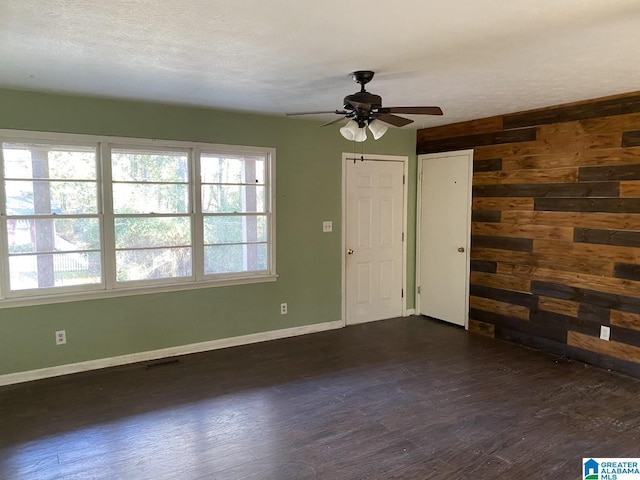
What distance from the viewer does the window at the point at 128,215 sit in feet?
11.8

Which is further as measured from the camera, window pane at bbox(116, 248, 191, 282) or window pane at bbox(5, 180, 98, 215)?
window pane at bbox(116, 248, 191, 282)

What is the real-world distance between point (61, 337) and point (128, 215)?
3.85 feet

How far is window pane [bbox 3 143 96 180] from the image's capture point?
11.6ft

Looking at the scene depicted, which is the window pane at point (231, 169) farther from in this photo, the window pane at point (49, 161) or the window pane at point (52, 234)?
the window pane at point (52, 234)

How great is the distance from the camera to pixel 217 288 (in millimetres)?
4449

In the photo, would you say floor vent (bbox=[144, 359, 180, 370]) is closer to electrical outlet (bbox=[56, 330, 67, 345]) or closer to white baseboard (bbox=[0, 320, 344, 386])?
white baseboard (bbox=[0, 320, 344, 386])

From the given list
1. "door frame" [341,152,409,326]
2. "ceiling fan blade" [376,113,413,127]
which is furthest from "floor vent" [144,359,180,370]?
"ceiling fan blade" [376,113,413,127]

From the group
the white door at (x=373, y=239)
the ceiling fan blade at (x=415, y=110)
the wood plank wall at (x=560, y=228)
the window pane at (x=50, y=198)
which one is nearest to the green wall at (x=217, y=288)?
the white door at (x=373, y=239)

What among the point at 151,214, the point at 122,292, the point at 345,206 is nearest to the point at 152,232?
the point at 151,214

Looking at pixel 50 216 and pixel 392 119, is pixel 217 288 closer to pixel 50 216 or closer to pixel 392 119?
pixel 50 216

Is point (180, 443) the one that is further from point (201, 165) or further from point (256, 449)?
point (201, 165)

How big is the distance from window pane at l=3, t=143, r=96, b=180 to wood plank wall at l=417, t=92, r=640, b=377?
12.6 feet

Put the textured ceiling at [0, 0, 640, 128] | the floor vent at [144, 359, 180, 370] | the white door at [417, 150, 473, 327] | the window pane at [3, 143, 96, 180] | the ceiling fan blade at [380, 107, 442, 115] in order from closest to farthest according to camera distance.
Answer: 1. the textured ceiling at [0, 0, 640, 128]
2. the ceiling fan blade at [380, 107, 442, 115]
3. the window pane at [3, 143, 96, 180]
4. the floor vent at [144, 359, 180, 370]
5. the white door at [417, 150, 473, 327]

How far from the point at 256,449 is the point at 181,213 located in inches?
94.1
